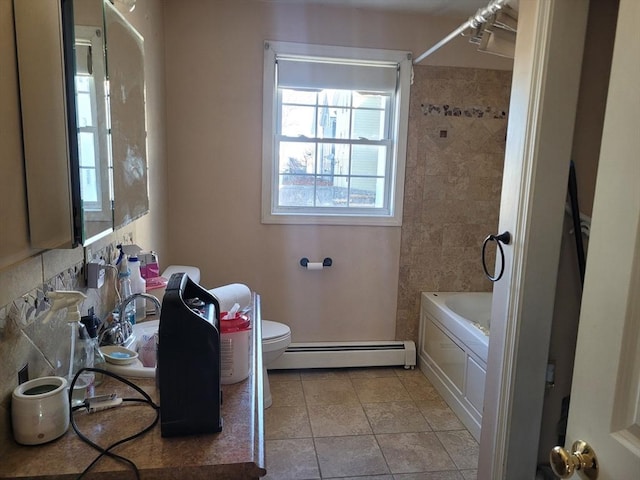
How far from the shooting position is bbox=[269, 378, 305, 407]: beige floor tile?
2.71 m

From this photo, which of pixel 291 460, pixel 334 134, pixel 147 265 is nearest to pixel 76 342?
pixel 147 265

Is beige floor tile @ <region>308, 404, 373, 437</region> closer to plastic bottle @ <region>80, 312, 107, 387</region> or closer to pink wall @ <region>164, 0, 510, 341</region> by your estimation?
pink wall @ <region>164, 0, 510, 341</region>

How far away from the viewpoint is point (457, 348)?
8.82 feet

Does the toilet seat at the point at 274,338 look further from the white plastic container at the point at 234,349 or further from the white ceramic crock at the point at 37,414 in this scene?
the white ceramic crock at the point at 37,414

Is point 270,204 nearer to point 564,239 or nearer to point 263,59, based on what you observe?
point 263,59

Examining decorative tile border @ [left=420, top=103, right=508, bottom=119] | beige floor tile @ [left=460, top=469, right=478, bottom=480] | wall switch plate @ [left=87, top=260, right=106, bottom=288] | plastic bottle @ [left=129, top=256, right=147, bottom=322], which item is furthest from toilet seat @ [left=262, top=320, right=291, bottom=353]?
decorative tile border @ [left=420, top=103, right=508, bottom=119]

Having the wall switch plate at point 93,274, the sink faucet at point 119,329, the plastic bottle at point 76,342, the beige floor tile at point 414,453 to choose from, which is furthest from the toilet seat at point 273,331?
the plastic bottle at point 76,342

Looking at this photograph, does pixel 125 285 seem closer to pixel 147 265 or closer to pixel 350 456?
pixel 147 265

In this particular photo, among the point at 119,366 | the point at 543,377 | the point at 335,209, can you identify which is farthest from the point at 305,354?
the point at 119,366

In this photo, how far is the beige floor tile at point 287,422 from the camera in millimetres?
2383

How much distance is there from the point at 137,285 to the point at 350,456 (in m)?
1.33

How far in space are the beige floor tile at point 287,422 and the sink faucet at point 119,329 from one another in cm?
118

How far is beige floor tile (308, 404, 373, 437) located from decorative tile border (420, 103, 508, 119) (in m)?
1.99

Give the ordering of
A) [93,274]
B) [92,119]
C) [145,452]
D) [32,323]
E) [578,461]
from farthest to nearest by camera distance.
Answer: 1. [93,274]
2. [92,119]
3. [32,323]
4. [145,452]
5. [578,461]
